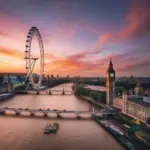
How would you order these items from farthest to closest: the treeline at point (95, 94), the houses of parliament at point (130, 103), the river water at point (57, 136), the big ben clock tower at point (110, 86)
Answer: the treeline at point (95, 94)
the big ben clock tower at point (110, 86)
the houses of parliament at point (130, 103)
the river water at point (57, 136)

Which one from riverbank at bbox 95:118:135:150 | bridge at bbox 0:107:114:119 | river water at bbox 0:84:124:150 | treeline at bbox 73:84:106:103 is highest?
treeline at bbox 73:84:106:103

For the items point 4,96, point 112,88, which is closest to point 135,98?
point 112,88

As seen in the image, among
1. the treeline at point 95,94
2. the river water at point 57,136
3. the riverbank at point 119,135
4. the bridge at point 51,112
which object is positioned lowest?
the river water at point 57,136

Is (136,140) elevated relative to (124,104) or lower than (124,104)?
lower

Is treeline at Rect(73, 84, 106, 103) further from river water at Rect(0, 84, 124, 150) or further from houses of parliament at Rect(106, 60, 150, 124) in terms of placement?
river water at Rect(0, 84, 124, 150)

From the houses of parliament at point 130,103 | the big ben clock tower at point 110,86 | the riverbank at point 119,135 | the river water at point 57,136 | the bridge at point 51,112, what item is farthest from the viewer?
the big ben clock tower at point 110,86

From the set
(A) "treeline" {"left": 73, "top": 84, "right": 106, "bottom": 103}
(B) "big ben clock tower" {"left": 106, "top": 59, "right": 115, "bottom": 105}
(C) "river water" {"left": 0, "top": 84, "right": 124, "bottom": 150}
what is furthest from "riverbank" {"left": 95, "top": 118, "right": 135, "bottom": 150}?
(A) "treeline" {"left": 73, "top": 84, "right": 106, "bottom": 103}

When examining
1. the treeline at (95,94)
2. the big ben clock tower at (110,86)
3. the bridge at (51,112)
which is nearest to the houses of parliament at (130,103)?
the big ben clock tower at (110,86)

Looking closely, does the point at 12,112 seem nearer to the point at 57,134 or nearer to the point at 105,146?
the point at 57,134

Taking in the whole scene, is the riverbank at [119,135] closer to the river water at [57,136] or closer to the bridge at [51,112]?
the river water at [57,136]

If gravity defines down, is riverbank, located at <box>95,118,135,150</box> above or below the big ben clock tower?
below

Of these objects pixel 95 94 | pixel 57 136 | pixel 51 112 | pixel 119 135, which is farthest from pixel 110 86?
pixel 57 136
